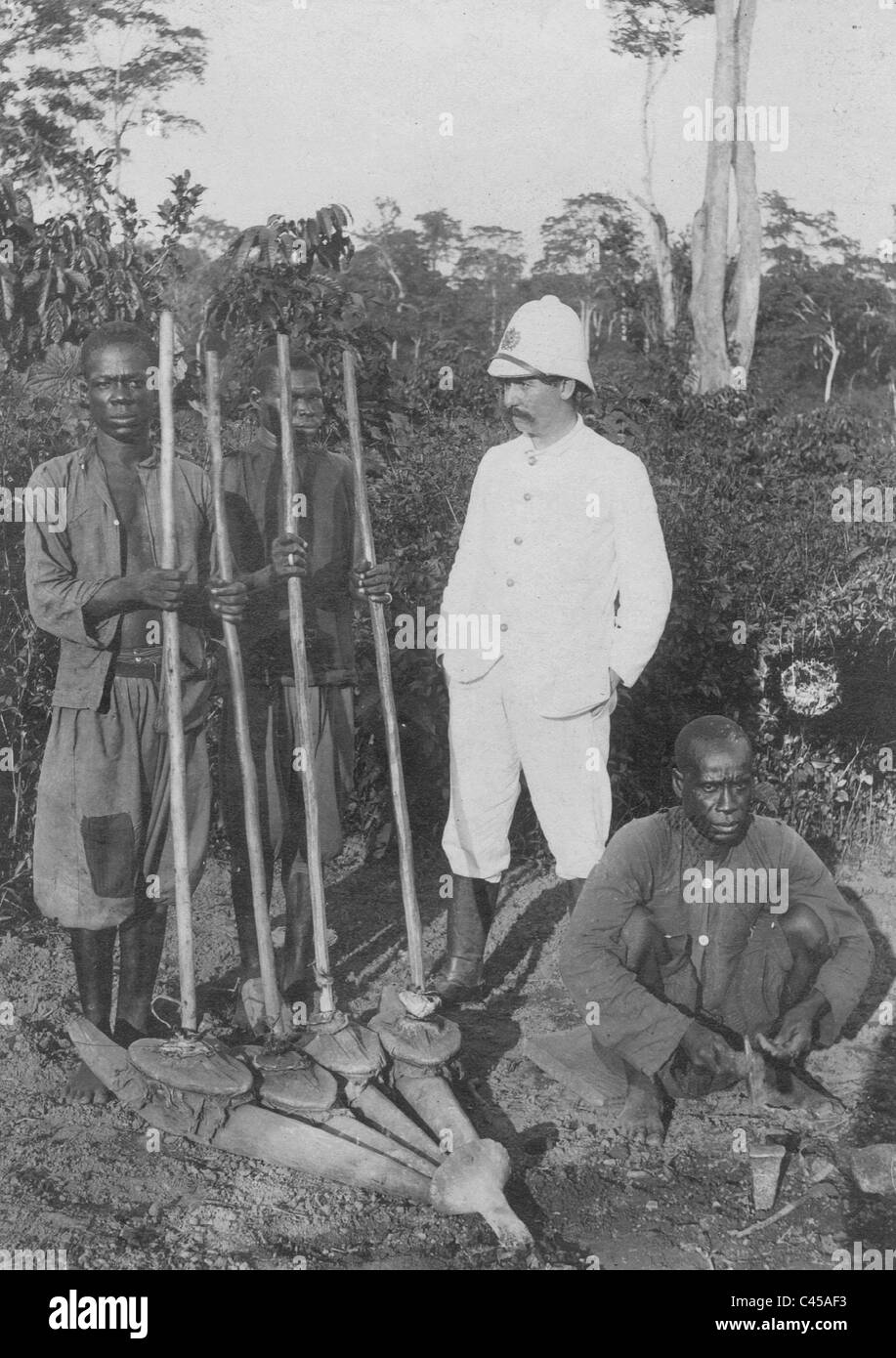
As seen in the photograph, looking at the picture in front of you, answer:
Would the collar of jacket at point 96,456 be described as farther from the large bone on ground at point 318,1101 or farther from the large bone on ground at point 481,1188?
the large bone on ground at point 481,1188

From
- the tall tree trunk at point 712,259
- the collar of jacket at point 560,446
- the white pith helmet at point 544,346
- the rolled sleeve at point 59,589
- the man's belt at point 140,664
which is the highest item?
the tall tree trunk at point 712,259

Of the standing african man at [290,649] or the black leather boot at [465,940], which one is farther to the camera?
the black leather boot at [465,940]

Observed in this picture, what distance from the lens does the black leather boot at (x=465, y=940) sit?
4348 millimetres

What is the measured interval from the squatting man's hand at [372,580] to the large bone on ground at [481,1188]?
1.60 metres

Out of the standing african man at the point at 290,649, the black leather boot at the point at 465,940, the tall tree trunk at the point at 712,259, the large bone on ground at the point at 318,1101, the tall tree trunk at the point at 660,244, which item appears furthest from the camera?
the tall tree trunk at the point at 660,244

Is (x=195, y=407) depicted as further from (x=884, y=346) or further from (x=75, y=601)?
(x=884, y=346)

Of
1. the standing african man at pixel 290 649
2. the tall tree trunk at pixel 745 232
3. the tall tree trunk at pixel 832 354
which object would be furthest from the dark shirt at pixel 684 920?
the tall tree trunk at pixel 832 354

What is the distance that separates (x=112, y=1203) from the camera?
3141 millimetres

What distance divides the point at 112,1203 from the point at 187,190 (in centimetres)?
433

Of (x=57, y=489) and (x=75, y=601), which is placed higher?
(x=57, y=489)

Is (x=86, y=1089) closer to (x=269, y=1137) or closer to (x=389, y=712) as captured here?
(x=269, y=1137)

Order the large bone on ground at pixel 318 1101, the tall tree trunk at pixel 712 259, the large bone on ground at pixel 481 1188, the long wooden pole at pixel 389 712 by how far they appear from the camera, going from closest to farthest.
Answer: the large bone on ground at pixel 481 1188 < the large bone on ground at pixel 318 1101 < the long wooden pole at pixel 389 712 < the tall tree trunk at pixel 712 259

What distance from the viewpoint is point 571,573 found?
3.98 metres
